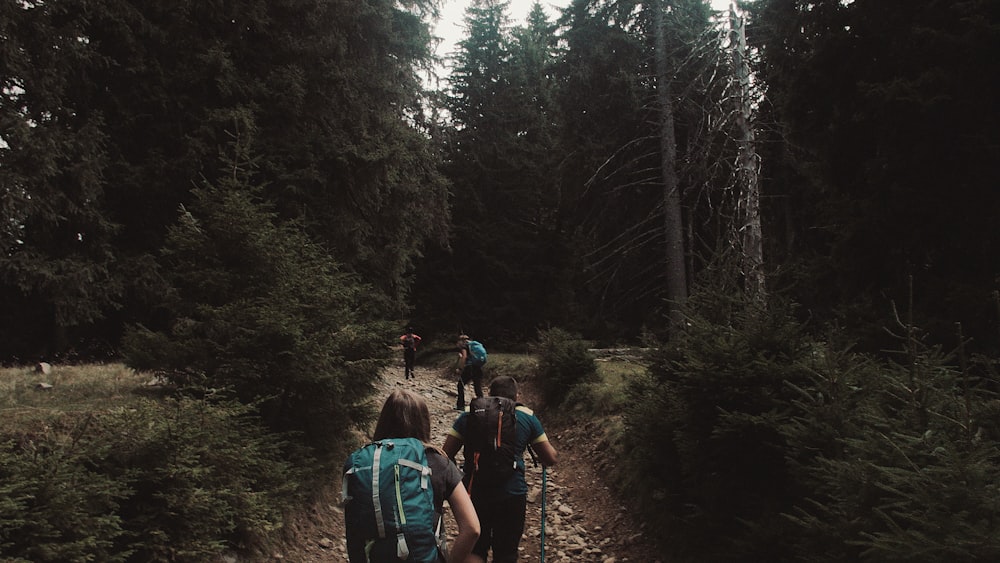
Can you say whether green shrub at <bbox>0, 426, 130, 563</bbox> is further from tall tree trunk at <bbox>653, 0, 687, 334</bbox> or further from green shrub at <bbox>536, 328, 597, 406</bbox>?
tall tree trunk at <bbox>653, 0, 687, 334</bbox>

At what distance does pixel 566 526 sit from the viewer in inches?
275

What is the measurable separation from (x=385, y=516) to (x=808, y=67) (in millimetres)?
9262

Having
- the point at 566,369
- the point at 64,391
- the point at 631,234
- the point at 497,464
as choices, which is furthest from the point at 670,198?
the point at 64,391

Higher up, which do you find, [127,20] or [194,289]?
[127,20]

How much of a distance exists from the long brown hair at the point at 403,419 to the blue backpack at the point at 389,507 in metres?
0.22

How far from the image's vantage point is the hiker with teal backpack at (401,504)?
104 inches

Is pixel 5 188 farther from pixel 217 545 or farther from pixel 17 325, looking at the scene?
pixel 217 545

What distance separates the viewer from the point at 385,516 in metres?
2.63

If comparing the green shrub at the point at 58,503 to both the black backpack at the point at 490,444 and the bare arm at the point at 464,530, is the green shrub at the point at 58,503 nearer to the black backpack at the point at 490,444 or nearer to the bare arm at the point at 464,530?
the bare arm at the point at 464,530

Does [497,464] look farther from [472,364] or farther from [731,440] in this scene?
[472,364]

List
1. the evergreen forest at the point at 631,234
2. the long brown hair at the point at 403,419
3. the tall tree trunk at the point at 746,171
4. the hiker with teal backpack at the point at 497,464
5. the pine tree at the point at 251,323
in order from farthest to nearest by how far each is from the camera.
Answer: the tall tree trunk at the point at 746,171 < the pine tree at the point at 251,323 < the hiker with teal backpack at the point at 497,464 < the evergreen forest at the point at 631,234 < the long brown hair at the point at 403,419

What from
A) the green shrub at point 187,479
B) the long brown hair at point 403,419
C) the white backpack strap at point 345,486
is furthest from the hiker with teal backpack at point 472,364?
the white backpack strap at point 345,486

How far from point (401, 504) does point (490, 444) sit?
1.83 meters

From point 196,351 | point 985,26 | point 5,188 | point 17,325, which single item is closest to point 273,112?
point 5,188
